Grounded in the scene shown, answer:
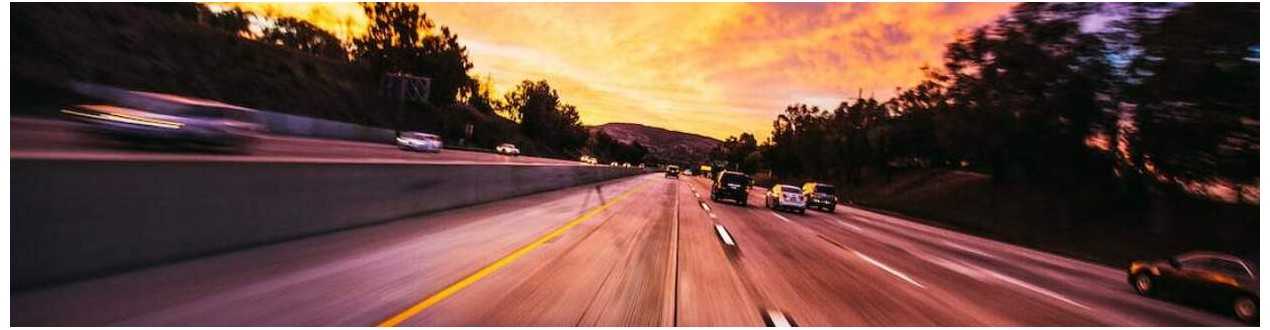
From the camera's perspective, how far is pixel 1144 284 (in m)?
10.8

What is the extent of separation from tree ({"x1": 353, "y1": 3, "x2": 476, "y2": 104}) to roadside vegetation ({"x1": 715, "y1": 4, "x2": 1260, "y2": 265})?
69.2m

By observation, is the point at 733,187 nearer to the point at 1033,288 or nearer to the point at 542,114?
the point at 1033,288

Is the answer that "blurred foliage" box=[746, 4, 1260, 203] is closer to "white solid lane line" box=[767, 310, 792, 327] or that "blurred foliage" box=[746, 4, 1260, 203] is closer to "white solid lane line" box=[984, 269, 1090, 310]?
"white solid lane line" box=[984, 269, 1090, 310]

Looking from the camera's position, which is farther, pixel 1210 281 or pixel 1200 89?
pixel 1200 89

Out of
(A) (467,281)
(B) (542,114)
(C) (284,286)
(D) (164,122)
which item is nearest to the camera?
(C) (284,286)

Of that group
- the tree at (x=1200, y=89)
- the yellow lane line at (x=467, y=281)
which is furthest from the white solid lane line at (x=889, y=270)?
the tree at (x=1200, y=89)

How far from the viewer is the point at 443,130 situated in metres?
94.5

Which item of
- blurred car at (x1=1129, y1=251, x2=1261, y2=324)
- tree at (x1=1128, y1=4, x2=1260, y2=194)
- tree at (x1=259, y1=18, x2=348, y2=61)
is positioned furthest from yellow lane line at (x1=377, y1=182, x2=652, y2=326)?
tree at (x1=259, y1=18, x2=348, y2=61)

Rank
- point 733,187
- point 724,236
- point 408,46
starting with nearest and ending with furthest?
point 724,236
point 733,187
point 408,46

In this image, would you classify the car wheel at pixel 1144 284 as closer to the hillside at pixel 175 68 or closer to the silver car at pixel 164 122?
the silver car at pixel 164 122

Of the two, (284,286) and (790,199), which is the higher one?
(284,286)

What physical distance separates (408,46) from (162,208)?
8848 centimetres

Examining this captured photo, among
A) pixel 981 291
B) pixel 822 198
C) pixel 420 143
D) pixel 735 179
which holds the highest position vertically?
pixel 420 143

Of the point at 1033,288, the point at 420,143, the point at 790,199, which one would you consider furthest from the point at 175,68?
the point at 1033,288
